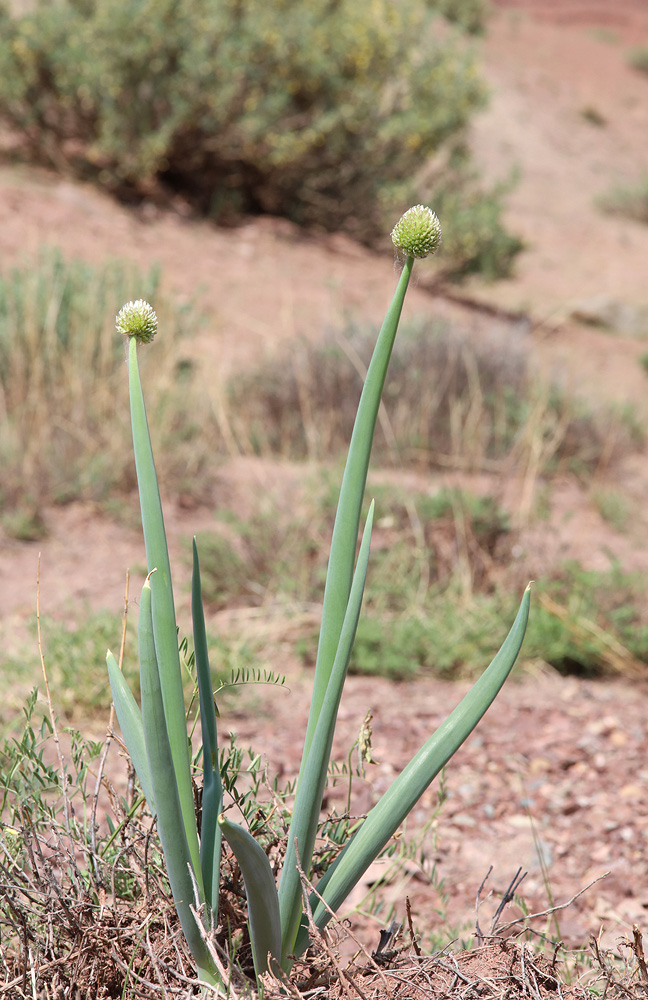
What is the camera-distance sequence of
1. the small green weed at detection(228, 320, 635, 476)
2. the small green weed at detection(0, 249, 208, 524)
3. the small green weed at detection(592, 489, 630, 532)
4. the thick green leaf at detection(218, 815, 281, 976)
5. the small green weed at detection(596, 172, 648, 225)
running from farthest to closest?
1. the small green weed at detection(596, 172, 648, 225)
2. the small green weed at detection(228, 320, 635, 476)
3. the small green weed at detection(592, 489, 630, 532)
4. the small green weed at detection(0, 249, 208, 524)
5. the thick green leaf at detection(218, 815, 281, 976)

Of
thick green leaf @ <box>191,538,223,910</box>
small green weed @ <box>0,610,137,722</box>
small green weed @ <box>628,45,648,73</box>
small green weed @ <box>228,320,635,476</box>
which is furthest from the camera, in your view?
small green weed @ <box>628,45,648,73</box>

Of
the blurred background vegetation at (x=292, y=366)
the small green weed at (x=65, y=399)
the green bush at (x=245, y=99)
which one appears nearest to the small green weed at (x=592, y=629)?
the blurred background vegetation at (x=292, y=366)

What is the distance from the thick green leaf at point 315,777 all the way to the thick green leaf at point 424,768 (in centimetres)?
5

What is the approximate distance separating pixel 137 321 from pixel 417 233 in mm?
335

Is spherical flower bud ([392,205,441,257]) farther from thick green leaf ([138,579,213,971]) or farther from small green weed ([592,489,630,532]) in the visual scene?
small green weed ([592,489,630,532])

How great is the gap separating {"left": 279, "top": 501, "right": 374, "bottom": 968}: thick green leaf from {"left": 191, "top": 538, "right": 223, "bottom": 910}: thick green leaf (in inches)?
3.4

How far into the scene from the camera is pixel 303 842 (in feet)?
3.59

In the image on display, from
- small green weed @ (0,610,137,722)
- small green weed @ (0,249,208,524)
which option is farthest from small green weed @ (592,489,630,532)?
small green weed @ (0,610,137,722)

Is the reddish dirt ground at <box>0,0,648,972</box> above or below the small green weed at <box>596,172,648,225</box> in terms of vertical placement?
below

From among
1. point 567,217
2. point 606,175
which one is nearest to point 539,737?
point 567,217

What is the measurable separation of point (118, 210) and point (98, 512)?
13.9 ft

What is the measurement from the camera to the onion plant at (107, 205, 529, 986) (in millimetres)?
993

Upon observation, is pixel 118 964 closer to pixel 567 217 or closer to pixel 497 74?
pixel 567 217

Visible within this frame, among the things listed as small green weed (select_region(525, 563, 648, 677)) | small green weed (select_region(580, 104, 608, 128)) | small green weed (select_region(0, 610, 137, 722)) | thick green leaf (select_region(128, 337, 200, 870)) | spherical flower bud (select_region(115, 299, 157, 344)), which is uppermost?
small green weed (select_region(580, 104, 608, 128))
